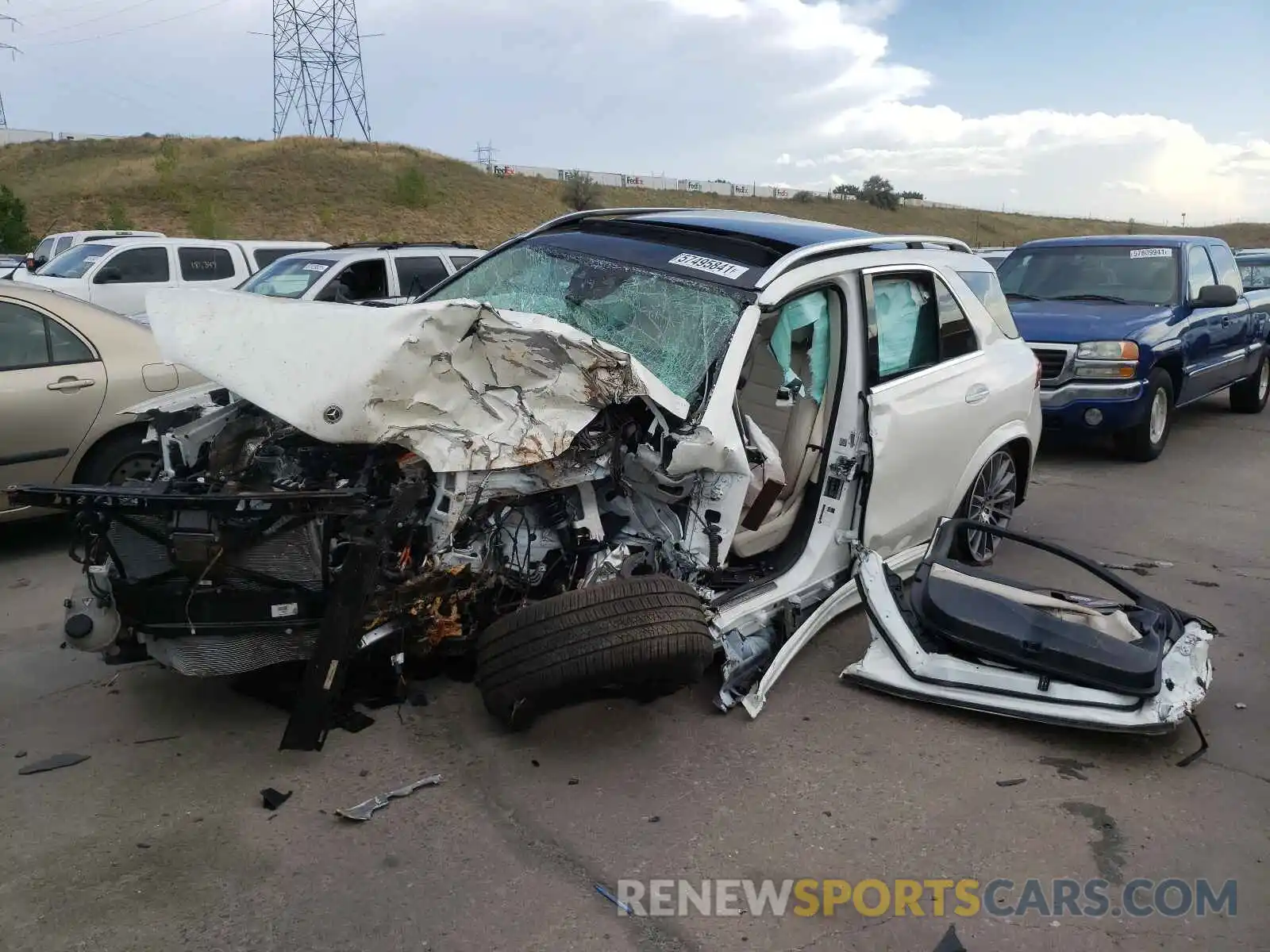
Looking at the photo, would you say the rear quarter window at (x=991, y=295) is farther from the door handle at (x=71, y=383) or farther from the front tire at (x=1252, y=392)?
the front tire at (x=1252, y=392)

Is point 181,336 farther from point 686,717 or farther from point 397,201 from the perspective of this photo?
point 397,201

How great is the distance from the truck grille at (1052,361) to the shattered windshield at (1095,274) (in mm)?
1205

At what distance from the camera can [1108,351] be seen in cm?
827

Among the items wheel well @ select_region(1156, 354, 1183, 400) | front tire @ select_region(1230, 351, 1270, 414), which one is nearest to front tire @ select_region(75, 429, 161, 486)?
wheel well @ select_region(1156, 354, 1183, 400)

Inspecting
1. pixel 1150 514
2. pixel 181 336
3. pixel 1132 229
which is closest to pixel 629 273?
pixel 181 336

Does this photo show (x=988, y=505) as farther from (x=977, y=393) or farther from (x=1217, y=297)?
(x=1217, y=297)

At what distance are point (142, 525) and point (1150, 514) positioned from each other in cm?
668

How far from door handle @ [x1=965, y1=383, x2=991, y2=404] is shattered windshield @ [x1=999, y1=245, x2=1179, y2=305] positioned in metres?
5.04

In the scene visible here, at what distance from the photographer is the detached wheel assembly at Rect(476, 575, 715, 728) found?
10.3ft

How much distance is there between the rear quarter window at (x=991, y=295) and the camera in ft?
17.5

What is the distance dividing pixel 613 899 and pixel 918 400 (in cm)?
274

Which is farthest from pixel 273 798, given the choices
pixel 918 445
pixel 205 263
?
pixel 205 263

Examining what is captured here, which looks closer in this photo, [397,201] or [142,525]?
[142,525]

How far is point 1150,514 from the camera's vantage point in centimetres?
707
